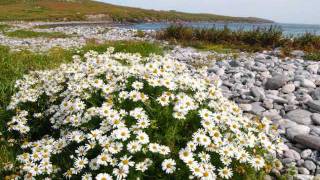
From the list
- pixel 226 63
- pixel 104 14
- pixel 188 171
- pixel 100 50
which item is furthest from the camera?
pixel 104 14

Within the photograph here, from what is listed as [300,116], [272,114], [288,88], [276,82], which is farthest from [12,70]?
[300,116]

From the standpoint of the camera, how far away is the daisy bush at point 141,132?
13.7 feet

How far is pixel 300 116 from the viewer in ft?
22.7

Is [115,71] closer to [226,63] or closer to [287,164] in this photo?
[287,164]

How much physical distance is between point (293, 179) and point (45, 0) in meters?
113

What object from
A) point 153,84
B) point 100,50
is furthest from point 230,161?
point 100,50

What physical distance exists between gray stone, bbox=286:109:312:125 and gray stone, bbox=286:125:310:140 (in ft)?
1.22

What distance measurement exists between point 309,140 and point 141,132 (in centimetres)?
292

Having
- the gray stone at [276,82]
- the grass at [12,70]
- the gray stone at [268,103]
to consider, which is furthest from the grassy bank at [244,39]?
the gray stone at [268,103]

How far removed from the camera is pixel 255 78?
962 centimetres

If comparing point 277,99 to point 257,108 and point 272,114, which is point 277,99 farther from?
point 272,114

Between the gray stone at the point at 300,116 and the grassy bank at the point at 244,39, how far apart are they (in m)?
7.47

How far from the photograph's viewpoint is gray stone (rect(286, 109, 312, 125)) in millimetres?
6773

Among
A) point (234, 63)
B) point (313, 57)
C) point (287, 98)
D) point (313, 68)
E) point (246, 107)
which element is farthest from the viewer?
point (313, 57)
